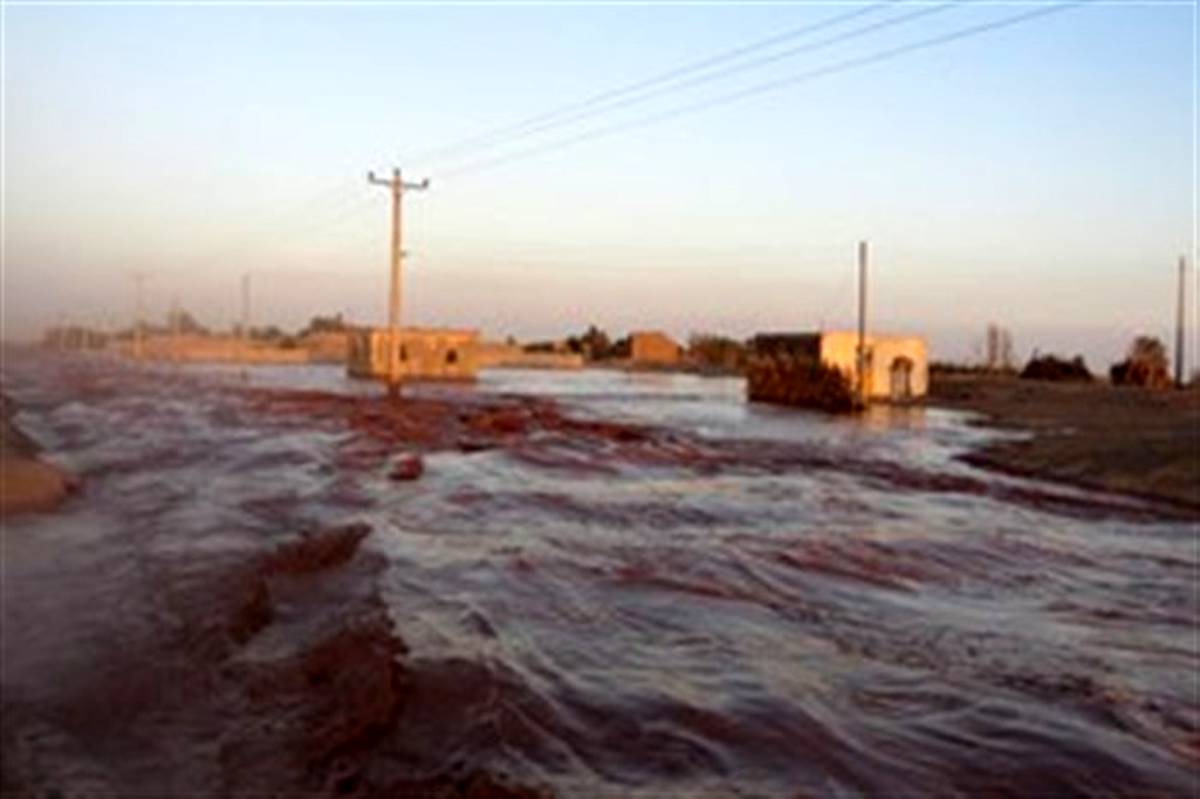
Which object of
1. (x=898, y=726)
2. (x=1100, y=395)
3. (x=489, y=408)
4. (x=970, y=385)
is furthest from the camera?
(x=970, y=385)

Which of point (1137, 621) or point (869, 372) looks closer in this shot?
point (1137, 621)

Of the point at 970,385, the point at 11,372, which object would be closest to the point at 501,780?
the point at 970,385

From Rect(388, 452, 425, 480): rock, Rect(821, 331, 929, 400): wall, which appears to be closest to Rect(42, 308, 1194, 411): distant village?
Rect(821, 331, 929, 400): wall

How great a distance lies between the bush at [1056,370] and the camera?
84.5 m

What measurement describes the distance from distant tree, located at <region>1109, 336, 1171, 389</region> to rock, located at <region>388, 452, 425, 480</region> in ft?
153

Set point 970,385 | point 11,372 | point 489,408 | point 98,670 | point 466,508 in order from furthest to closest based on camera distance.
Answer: point 11,372 < point 970,385 < point 489,408 < point 466,508 < point 98,670

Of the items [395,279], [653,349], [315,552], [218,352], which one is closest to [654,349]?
[653,349]

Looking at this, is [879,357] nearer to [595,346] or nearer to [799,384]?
[799,384]

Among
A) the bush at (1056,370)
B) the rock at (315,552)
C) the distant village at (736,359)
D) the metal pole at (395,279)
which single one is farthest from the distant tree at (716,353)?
the rock at (315,552)

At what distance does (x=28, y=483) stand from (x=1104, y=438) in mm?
25502

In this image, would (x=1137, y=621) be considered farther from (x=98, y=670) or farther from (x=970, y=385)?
(x=970, y=385)

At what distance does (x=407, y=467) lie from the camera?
29.6 meters

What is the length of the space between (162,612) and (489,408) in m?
39.1

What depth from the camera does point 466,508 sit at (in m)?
23.0
